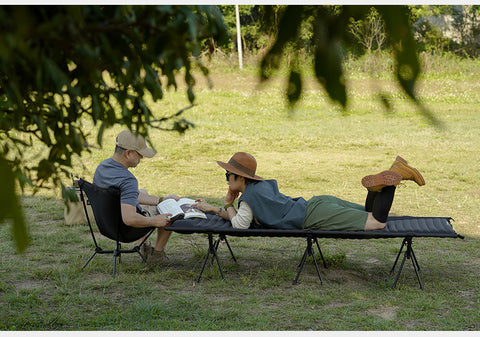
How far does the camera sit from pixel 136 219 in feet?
14.8

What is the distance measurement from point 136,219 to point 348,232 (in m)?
1.52

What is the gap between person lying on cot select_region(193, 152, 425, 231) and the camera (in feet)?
14.5

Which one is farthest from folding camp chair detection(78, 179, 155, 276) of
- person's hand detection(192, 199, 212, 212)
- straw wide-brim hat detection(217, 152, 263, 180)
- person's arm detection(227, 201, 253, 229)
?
straw wide-brim hat detection(217, 152, 263, 180)

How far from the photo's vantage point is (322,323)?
12.4 ft

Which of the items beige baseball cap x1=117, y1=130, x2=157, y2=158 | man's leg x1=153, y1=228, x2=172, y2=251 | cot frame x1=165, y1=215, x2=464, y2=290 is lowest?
man's leg x1=153, y1=228, x2=172, y2=251

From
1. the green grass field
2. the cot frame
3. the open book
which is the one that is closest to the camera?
Answer: the green grass field

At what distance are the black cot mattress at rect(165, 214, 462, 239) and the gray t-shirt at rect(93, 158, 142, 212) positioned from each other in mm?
368

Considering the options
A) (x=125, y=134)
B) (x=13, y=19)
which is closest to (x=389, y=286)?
(x=125, y=134)

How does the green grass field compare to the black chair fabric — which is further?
the black chair fabric

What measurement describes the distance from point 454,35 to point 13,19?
1.07 meters

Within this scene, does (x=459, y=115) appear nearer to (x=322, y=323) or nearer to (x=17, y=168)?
(x=322, y=323)

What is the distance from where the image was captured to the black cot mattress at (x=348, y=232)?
14.1 ft

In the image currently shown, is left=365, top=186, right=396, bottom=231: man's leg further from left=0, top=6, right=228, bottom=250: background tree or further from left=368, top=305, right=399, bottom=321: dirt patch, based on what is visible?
left=0, top=6, right=228, bottom=250: background tree

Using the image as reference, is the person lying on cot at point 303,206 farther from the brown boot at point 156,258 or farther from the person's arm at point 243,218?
the brown boot at point 156,258
